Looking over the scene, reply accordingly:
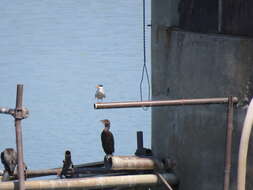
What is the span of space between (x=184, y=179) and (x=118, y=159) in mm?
759

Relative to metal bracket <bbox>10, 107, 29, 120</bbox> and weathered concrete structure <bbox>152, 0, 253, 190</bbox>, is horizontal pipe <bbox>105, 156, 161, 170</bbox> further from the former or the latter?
metal bracket <bbox>10, 107, 29, 120</bbox>

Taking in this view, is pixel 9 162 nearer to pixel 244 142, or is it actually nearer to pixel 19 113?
pixel 19 113

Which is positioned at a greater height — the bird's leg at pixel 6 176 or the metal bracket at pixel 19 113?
the metal bracket at pixel 19 113

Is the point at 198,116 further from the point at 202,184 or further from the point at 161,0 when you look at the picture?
the point at 161,0

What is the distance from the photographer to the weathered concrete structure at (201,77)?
7312 millimetres

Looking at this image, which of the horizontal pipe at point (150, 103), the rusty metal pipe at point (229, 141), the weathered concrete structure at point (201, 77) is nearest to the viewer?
the horizontal pipe at point (150, 103)

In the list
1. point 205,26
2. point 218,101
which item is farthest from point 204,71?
point 218,101

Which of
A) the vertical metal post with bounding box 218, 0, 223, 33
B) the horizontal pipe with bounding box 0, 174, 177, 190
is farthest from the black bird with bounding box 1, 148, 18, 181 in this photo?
the vertical metal post with bounding box 218, 0, 223, 33

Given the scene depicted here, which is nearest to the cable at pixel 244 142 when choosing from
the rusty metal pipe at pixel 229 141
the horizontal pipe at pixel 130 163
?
the rusty metal pipe at pixel 229 141

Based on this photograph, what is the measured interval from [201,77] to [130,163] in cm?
120

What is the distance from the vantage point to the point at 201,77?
313 inches

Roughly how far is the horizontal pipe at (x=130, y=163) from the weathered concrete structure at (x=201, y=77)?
1.01 feet

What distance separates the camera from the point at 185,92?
8.38 meters

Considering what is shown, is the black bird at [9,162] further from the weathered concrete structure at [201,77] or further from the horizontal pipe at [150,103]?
the horizontal pipe at [150,103]
